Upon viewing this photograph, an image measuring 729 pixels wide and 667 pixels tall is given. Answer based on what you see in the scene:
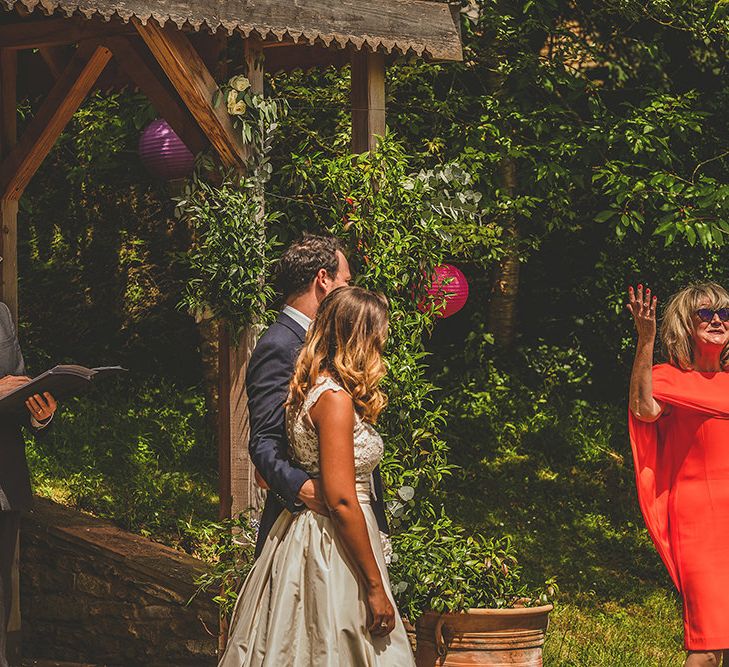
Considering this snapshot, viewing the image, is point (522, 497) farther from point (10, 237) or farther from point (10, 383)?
point (10, 383)

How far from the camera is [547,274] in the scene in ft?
37.8

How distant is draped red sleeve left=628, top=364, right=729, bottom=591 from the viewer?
15.5 ft

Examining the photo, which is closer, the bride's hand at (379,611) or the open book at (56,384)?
the bride's hand at (379,611)

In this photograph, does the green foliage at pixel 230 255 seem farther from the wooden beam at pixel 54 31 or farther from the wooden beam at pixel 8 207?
the wooden beam at pixel 8 207

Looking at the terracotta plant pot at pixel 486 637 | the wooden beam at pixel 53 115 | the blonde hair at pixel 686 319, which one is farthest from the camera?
the wooden beam at pixel 53 115

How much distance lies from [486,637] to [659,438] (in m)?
1.01

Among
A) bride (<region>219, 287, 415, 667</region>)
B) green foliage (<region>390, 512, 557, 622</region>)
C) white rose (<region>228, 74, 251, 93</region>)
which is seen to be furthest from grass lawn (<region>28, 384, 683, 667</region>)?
bride (<region>219, 287, 415, 667</region>)

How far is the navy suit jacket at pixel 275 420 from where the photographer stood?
3.72m

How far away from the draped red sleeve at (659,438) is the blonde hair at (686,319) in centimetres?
6

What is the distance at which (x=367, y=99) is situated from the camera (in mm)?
6004

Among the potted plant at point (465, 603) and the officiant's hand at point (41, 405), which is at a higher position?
the officiant's hand at point (41, 405)

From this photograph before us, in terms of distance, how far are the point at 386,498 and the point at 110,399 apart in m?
5.92

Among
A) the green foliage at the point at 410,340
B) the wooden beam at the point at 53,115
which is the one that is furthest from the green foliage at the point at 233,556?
the wooden beam at the point at 53,115

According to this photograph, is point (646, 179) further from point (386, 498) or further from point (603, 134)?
point (386, 498)
